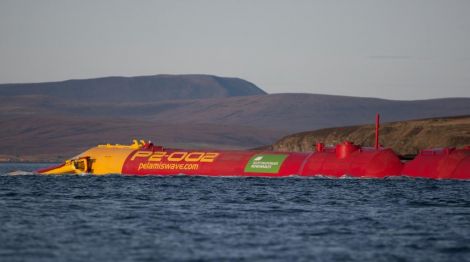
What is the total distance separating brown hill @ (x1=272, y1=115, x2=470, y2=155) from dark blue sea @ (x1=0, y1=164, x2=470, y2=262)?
252 feet

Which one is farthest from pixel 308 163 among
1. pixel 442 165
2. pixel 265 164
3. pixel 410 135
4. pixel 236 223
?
pixel 410 135

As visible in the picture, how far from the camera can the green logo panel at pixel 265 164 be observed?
85.2 m

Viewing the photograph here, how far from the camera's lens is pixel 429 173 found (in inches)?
3066

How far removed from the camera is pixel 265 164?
8588 cm

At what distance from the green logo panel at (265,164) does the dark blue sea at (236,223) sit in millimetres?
16604

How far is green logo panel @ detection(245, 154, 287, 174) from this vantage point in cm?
8519

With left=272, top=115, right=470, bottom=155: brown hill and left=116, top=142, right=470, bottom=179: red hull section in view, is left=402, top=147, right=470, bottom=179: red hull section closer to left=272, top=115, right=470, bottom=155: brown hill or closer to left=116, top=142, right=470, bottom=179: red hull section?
left=116, top=142, right=470, bottom=179: red hull section

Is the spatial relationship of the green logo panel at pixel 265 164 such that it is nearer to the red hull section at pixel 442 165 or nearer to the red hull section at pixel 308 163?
the red hull section at pixel 308 163

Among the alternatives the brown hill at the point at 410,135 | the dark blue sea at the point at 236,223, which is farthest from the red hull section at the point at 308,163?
the brown hill at the point at 410,135

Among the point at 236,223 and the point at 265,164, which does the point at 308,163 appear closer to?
the point at 265,164

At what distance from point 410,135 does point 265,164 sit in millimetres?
72577

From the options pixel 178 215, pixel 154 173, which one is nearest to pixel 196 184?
pixel 154 173

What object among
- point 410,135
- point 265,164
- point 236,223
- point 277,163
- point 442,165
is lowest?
point 265,164

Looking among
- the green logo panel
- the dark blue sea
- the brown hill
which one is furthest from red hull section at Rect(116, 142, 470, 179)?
the brown hill
